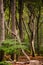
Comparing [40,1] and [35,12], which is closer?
[40,1]

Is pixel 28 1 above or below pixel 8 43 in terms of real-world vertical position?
above

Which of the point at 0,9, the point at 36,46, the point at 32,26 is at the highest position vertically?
the point at 0,9

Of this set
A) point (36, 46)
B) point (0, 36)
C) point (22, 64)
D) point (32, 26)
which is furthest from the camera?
point (36, 46)

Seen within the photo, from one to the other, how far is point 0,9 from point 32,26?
11.2 metres

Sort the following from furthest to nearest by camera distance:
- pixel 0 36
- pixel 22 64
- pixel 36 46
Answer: pixel 36 46 → pixel 22 64 → pixel 0 36

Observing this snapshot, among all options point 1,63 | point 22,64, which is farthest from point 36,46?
point 1,63

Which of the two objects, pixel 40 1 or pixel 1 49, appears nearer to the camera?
pixel 1 49

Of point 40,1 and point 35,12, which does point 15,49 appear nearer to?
point 40,1

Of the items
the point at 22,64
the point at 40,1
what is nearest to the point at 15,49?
the point at 22,64

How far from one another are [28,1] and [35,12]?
3454 millimetres

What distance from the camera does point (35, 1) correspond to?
47.9 ft

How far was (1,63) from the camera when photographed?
432 centimetres

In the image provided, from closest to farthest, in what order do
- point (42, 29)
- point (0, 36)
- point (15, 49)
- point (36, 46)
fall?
point (15, 49) → point (0, 36) → point (36, 46) → point (42, 29)

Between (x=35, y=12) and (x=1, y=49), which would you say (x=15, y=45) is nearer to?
(x=1, y=49)
